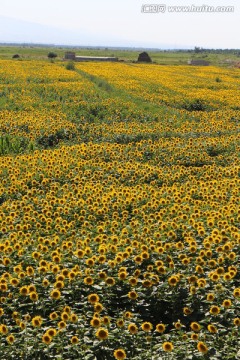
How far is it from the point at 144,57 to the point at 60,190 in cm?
6128

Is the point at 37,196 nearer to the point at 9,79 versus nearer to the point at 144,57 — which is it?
the point at 9,79

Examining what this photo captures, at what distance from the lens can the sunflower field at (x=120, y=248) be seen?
4.68 meters

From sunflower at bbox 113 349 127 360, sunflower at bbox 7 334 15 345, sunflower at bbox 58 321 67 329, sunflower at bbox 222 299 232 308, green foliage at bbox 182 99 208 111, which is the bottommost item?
sunflower at bbox 7 334 15 345

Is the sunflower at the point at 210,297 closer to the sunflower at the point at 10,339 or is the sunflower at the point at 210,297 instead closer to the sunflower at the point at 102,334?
the sunflower at the point at 102,334

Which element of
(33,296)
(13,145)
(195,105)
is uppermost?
(195,105)

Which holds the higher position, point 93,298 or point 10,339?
point 93,298

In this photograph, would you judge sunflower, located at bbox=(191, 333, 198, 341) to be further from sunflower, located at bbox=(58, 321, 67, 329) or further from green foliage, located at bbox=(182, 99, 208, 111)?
green foliage, located at bbox=(182, 99, 208, 111)

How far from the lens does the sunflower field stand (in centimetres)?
468

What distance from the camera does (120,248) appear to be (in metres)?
6.57

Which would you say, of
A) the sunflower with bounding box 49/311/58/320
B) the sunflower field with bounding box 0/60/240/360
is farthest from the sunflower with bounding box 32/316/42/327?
the sunflower with bounding box 49/311/58/320

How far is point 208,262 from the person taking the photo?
6066 millimetres

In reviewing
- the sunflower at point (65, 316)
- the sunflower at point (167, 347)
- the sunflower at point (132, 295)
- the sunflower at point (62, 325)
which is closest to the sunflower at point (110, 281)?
the sunflower at point (132, 295)

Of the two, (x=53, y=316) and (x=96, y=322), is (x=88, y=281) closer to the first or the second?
(x=53, y=316)

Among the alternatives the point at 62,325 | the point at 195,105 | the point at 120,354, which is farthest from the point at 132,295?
the point at 195,105
